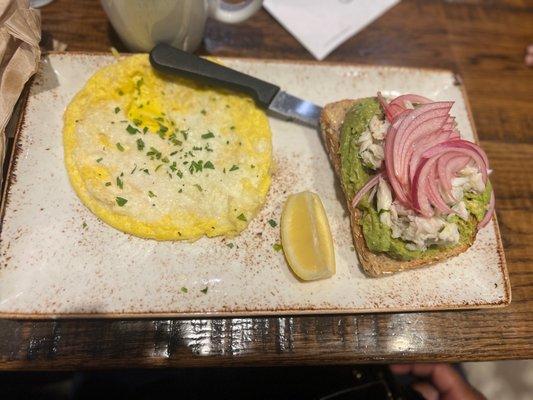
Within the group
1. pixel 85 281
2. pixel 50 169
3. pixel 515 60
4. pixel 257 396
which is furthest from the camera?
pixel 515 60

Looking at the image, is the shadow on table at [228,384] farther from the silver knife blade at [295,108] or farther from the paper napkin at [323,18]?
the paper napkin at [323,18]

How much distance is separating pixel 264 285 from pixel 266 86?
109 cm

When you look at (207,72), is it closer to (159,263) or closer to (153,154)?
(153,154)

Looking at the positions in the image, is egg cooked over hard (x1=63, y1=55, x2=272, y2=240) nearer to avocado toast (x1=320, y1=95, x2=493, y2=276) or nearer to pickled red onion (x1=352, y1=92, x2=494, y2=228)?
avocado toast (x1=320, y1=95, x2=493, y2=276)

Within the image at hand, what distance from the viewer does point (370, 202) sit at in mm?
2129

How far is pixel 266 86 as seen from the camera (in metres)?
2.48

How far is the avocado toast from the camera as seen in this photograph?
2004mm

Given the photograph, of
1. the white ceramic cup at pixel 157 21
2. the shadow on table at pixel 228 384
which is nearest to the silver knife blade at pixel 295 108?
the white ceramic cup at pixel 157 21

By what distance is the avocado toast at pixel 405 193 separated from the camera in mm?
2004

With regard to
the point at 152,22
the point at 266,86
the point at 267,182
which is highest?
the point at 152,22

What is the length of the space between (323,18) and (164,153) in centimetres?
154

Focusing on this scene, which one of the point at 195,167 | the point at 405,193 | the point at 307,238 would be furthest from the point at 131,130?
the point at 405,193

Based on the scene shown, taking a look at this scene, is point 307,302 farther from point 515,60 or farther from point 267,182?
point 515,60

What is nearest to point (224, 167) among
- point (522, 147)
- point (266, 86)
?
point (266, 86)
